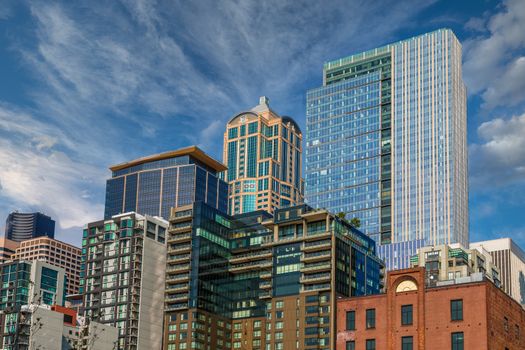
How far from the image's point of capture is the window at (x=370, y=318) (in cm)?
14150

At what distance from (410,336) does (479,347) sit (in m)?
11.3

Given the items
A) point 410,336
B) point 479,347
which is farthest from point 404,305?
point 479,347

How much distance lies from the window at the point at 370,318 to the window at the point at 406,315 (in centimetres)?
517

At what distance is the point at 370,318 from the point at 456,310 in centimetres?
1504

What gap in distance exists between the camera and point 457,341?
132625 mm

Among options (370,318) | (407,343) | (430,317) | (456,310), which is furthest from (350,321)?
(456,310)

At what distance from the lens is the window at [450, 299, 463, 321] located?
134 meters

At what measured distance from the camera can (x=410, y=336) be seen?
137 meters

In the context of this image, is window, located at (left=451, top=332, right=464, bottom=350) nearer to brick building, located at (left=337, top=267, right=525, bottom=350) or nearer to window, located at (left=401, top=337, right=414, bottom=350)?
brick building, located at (left=337, top=267, right=525, bottom=350)

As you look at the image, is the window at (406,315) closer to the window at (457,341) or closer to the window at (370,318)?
the window at (370,318)

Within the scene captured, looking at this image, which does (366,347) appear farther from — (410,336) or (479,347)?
(479,347)

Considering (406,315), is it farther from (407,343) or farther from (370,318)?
(370,318)

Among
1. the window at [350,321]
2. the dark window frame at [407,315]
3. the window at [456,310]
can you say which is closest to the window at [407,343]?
the dark window frame at [407,315]

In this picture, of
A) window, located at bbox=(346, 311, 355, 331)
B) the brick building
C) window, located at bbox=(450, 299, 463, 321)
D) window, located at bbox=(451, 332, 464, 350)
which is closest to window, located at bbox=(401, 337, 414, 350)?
the brick building
